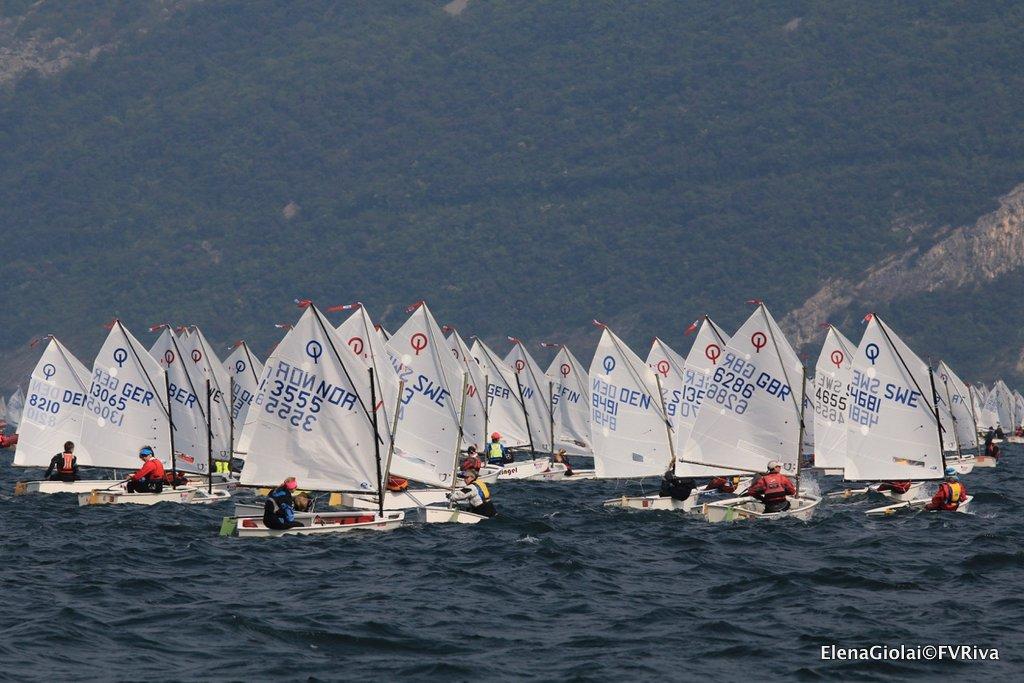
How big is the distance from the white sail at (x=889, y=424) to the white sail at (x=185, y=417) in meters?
20.7

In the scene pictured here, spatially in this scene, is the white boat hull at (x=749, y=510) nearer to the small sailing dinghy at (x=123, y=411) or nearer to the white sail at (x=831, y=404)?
the white sail at (x=831, y=404)

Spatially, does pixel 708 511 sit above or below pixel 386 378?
below

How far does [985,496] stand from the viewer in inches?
2020

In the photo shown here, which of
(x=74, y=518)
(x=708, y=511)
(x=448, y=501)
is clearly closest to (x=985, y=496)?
(x=708, y=511)

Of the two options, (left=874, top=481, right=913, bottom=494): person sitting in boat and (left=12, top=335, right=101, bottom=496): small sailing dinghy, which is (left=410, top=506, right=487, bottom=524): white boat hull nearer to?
(left=874, top=481, right=913, bottom=494): person sitting in boat

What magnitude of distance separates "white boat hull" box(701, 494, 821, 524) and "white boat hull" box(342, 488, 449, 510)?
7411mm

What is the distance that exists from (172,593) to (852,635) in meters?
12.1

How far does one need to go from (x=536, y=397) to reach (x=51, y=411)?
91.6 feet

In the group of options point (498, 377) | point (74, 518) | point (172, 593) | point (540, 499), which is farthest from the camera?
point (498, 377)

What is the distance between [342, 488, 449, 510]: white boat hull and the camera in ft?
137

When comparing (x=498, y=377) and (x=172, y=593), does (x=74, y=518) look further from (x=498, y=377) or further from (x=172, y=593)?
(x=498, y=377)

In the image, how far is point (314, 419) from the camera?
38.2 metres

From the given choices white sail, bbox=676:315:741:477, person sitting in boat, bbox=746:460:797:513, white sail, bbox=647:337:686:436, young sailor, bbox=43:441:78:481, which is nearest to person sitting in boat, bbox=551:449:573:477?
white sail, bbox=647:337:686:436

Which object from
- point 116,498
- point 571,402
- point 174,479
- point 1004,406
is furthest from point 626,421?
point 1004,406
